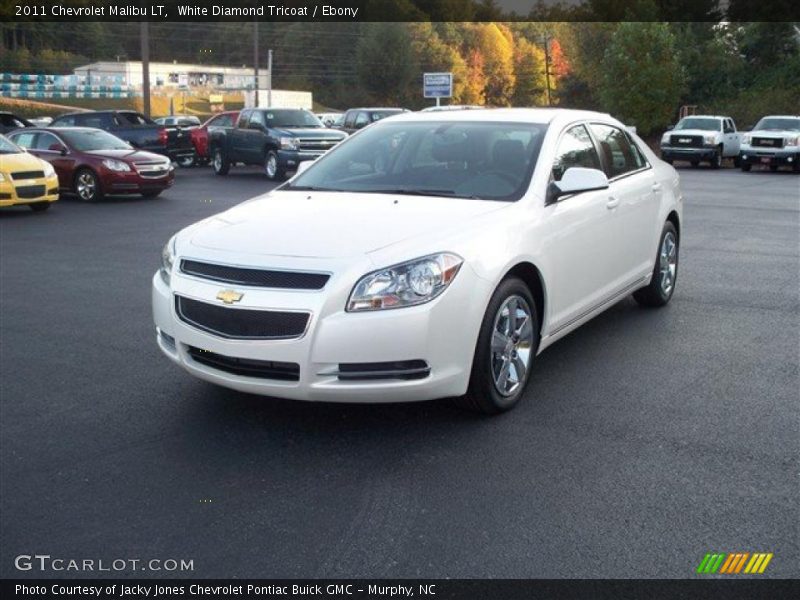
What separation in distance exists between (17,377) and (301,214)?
224 cm

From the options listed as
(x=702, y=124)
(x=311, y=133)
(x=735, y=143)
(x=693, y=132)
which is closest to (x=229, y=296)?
(x=311, y=133)

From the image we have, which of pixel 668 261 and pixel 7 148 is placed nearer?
pixel 668 261

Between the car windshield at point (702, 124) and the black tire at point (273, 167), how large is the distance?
1786 centimetres

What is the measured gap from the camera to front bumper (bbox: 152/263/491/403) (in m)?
4.39

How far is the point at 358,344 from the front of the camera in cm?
Result: 440

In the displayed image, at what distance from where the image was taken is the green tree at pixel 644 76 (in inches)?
1908

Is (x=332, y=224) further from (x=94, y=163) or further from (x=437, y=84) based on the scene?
(x=437, y=84)

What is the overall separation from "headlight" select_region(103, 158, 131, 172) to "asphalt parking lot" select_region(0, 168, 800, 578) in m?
11.6

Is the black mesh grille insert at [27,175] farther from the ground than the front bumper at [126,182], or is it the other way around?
the black mesh grille insert at [27,175]

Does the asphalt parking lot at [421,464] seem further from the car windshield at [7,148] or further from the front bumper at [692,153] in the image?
the front bumper at [692,153]

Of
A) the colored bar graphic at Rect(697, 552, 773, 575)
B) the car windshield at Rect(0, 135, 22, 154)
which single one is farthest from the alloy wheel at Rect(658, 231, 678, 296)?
the car windshield at Rect(0, 135, 22, 154)

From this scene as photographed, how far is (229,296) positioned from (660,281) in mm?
4329

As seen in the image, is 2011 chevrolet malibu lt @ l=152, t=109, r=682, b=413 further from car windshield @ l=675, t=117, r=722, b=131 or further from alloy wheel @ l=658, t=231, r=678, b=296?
car windshield @ l=675, t=117, r=722, b=131

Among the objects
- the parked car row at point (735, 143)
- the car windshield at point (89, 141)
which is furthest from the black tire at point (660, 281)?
the parked car row at point (735, 143)
